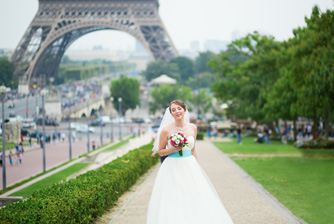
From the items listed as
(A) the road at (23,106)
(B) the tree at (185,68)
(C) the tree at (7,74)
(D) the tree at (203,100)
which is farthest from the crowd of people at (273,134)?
(B) the tree at (185,68)

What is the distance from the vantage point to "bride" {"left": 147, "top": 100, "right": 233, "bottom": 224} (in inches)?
248

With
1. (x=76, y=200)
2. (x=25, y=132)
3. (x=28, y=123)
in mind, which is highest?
(x=28, y=123)

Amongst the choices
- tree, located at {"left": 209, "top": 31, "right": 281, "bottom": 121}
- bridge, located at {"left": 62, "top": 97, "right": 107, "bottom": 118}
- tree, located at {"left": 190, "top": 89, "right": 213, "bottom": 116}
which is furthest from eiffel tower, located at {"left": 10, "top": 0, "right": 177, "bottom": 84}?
tree, located at {"left": 209, "top": 31, "right": 281, "bottom": 121}

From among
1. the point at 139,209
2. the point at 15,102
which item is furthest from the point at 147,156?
the point at 15,102

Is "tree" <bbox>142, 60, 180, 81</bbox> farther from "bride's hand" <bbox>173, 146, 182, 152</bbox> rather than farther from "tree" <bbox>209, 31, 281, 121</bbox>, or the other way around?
"bride's hand" <bbox>173, 146, 182, 152</bbox>

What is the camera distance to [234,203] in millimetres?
11164

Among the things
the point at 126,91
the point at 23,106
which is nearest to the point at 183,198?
the point at 23,106

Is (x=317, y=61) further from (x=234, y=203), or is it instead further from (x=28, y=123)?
(x=28, y=123)

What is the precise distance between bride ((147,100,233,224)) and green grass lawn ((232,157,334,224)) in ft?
12.2

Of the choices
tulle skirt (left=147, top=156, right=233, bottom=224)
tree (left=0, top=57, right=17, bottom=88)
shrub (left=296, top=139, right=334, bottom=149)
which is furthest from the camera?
tree (left=0, top=57, right=17, bottom=88)

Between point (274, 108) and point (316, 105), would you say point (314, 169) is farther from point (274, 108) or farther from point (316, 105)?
point (274, 108)

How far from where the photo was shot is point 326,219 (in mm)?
9516

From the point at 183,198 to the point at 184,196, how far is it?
0.03m

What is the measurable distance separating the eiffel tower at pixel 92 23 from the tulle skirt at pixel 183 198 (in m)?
53.0
